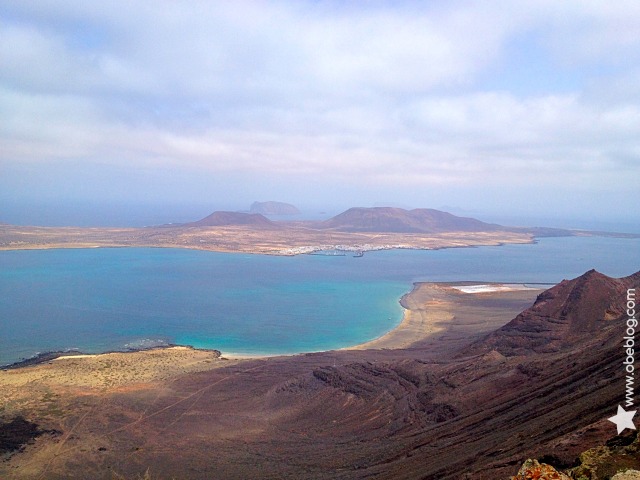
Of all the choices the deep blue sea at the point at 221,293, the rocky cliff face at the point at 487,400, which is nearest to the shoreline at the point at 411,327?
the deep blue sea at the point at 221,293

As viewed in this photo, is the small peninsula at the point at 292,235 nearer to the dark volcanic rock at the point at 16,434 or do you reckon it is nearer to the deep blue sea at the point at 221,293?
the deep blue sea at the point at 221,293

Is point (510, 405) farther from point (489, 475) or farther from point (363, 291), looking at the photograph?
point (363, 291)

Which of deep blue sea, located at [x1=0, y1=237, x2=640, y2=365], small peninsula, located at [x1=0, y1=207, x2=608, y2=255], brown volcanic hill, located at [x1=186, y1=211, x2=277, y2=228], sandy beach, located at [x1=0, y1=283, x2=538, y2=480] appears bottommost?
sandy beach, located at [x1=0, y1=283, x2=538, y2=480]

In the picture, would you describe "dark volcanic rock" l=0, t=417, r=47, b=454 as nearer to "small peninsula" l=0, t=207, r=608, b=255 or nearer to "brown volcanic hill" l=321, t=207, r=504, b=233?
"small peninsula" l=0, t=207, r=608, b=255

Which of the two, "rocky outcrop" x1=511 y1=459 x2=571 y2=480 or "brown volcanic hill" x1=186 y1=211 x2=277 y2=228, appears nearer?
"rocky outcrop" x1=511 y1=459 x2=571 y2=480

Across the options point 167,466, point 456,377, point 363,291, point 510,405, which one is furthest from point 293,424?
point 363,291

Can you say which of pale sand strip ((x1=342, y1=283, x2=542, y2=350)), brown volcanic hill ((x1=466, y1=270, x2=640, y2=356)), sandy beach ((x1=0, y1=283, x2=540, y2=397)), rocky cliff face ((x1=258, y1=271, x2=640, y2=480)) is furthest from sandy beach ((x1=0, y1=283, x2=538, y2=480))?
brown volcanic hill ((x1=466, y1=270, x2=640, y2=356))
